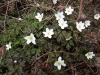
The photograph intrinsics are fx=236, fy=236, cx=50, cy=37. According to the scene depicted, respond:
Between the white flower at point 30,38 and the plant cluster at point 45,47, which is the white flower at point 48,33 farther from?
the white flower at point 30,38

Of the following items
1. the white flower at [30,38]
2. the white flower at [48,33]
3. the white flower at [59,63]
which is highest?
the white flower at [48,33]

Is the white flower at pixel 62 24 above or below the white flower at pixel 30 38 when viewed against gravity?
above

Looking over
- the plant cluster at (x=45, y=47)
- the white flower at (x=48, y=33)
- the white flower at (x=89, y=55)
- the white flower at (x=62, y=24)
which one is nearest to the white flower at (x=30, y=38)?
the plant cluster at (x=45, y=47)

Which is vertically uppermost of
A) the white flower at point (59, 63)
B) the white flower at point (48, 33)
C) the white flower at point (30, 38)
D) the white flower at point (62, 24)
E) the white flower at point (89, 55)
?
the white flower at point (62, 24)

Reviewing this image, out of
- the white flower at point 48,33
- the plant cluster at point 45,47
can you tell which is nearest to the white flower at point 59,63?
the plant cluster at point 45,47

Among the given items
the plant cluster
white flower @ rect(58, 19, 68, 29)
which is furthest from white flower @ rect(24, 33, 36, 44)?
white flower @ rect(58, 19, 68, 29)

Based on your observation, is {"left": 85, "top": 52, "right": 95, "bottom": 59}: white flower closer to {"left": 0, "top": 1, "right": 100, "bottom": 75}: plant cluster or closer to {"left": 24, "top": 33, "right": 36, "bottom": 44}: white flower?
{"left": 0, "top": 1, "right": 100, "bottom": 75}: plant cluster

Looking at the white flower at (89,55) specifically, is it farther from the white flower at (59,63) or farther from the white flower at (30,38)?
the white flower at (30,38)

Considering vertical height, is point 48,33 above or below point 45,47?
above

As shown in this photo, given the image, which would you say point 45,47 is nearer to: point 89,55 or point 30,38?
point 30,38

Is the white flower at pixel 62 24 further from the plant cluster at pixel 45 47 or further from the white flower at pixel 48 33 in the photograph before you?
the white flower at pixel 48 33

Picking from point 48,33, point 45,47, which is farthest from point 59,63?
point 48,33

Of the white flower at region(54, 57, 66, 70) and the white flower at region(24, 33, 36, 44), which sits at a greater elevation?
the white flower at region(24, 33, 36, 44)
